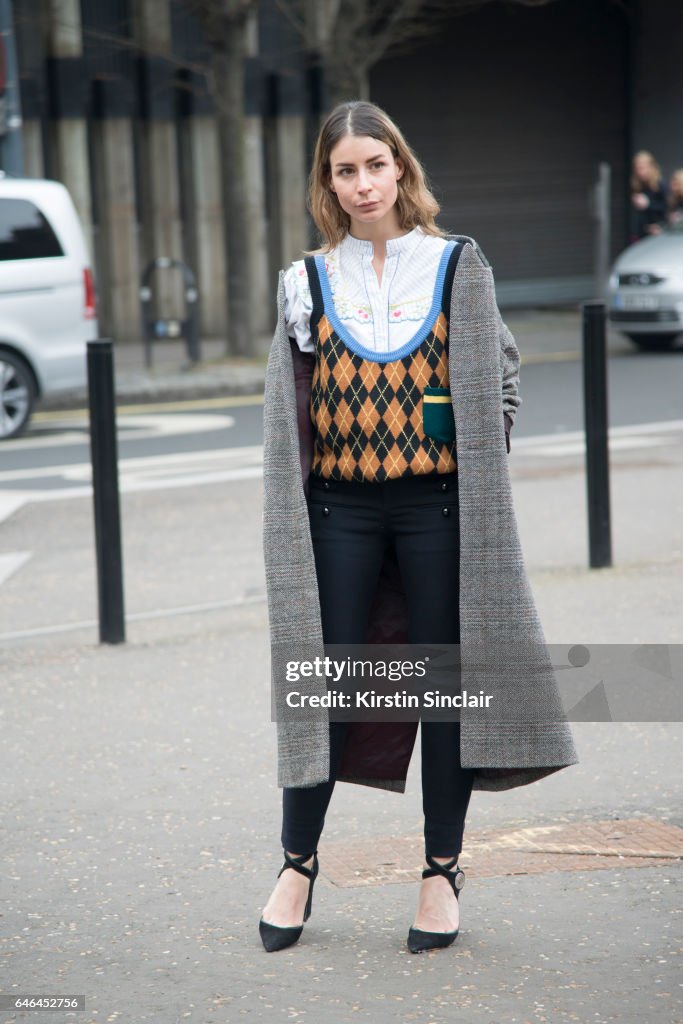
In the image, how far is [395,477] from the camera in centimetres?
346

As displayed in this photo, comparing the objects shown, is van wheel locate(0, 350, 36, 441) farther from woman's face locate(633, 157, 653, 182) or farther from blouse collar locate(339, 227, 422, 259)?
woman's face locate(633, 157, 653, 182)

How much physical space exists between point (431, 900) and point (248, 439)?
9154 mm

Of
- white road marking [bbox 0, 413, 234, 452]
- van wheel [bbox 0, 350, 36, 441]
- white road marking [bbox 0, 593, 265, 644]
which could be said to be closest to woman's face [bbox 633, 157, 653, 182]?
white road marking [bbox 0, 413, 234, 452]

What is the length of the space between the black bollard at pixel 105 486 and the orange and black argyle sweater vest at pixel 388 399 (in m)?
2.97

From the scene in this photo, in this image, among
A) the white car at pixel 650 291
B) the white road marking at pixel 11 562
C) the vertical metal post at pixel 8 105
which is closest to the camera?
the white road marking at pixel 11 562

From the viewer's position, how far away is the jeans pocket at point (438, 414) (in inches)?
137

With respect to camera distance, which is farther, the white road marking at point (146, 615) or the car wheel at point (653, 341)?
the car wheel at point (653, 341)

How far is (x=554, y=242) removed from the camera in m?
25.5

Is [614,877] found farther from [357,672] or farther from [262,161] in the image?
[262,161]

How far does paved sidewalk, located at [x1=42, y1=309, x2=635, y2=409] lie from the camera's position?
1577 centimetres

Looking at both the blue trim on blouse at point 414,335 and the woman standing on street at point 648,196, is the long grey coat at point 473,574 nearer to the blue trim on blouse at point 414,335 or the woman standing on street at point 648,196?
the blue trim on blouse at point 414,335

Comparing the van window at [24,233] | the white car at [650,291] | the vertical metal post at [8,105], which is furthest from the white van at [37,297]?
the white car at [650,291]

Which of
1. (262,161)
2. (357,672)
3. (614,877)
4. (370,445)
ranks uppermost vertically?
(262,161)

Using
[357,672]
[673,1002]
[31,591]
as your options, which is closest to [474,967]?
[673,1002]
